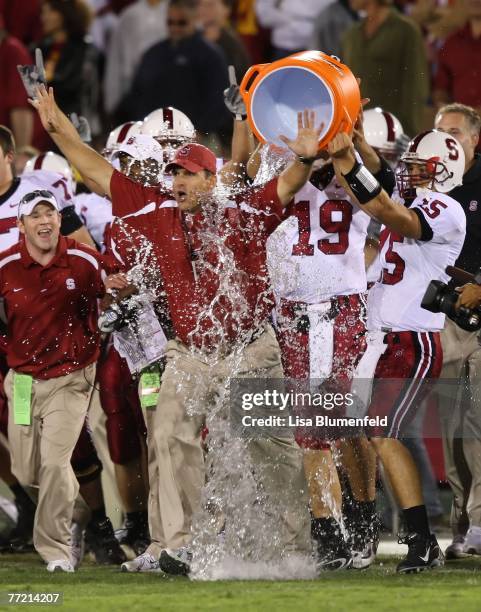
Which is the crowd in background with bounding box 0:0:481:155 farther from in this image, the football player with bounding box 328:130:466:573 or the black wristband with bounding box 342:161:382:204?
the black wristband with bounding box 342:161:382:204

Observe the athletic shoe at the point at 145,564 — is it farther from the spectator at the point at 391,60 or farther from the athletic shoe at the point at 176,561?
the spectator at the point at 391,60

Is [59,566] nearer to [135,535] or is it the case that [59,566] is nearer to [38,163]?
[135,535]

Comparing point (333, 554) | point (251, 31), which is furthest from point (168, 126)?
point (251, 31)

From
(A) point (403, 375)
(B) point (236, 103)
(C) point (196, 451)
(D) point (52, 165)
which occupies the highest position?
(B) point (236, 103)

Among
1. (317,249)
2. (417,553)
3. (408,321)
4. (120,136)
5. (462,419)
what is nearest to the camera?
(417,553)

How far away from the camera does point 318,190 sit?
7164 millimetres

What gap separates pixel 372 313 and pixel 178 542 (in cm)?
129

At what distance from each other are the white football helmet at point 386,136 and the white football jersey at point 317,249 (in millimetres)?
1269

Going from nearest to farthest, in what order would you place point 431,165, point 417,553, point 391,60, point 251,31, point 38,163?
point 417,553 → point 431,165 → point 38,163 → point 391,60 → point 251,31

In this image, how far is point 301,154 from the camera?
625cm

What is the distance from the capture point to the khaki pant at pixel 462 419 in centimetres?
749

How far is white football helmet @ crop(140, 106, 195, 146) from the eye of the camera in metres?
8.06

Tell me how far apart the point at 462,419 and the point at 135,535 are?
1631 mm

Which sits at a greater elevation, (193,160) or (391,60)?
(391,60)
